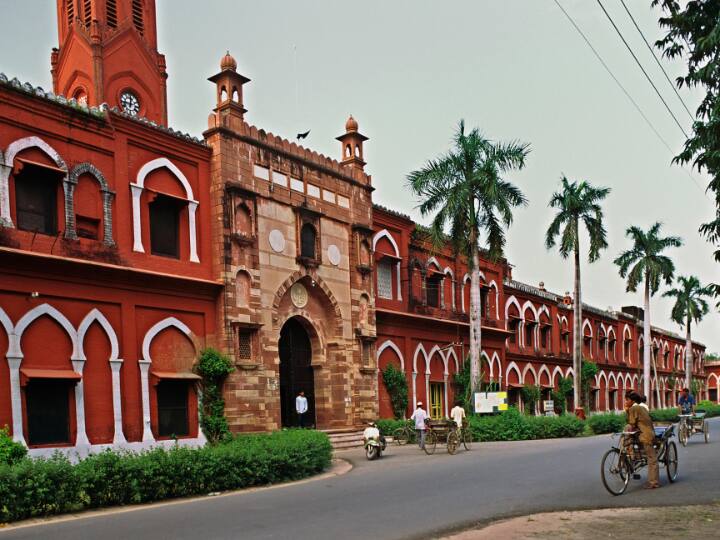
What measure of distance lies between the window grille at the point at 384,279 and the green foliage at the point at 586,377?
23.3 m

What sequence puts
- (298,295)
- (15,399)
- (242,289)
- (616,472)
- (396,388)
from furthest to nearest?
(396,388) → (298,295) → (242,289) → (15,399) → (616,472)

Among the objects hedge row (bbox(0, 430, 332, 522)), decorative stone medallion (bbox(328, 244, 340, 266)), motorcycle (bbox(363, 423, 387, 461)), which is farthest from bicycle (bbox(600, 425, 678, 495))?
decorative stone medallion (bbox(328, 244, 340, 266))

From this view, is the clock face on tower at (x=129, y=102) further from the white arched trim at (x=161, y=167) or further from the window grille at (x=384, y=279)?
the white arched trim at (x=161, y=167)

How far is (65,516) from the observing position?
11242mm

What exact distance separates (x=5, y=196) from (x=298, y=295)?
33.1 feet

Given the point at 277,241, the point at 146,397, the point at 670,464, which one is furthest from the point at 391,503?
the point at 277,241

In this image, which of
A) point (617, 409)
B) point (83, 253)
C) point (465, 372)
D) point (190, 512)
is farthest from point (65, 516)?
point (617, 409)

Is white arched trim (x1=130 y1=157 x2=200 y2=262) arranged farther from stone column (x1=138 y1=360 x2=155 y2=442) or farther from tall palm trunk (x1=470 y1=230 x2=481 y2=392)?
tall palm trunk (x1=470 y1=230 x2=481 y2=392)

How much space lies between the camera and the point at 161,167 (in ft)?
66.3

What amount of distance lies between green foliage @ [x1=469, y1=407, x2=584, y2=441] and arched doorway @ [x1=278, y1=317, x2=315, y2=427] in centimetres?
586

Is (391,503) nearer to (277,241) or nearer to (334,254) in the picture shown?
(277,241)

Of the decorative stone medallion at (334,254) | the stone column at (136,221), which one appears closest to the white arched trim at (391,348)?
the decorative stone medallion at (334,254)

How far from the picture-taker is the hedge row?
11.0m

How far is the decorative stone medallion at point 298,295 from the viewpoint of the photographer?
79.2 ft
